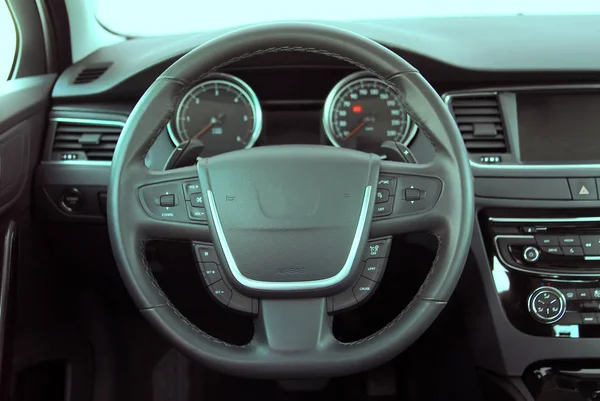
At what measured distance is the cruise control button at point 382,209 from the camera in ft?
3.44

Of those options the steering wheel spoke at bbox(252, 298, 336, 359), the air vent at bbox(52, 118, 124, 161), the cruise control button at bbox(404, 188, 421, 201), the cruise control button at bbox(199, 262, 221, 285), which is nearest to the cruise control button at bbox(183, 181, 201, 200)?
the cruise control button at bbox(199, 262, 221, 285)

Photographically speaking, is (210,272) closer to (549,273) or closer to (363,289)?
(363,289)

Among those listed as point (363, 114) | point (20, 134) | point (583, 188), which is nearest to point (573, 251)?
point (583, 188)

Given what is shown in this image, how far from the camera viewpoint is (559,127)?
4.58 ft

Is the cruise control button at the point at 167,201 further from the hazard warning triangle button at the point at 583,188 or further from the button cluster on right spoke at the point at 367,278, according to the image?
the hazard warning triangle button at the point at 583,188

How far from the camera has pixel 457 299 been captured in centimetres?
144

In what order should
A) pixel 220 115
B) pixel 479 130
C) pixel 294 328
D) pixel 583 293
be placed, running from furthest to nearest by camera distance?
pixel 220 115, pixel 479 130, pixel 583 293, pixel 294 328

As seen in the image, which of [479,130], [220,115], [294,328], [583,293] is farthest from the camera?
[220,115]

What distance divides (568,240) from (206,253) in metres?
0.73

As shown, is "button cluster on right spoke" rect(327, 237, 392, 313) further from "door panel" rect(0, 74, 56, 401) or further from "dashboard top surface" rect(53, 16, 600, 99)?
"door panel" rect(0, 74, 56, 401)

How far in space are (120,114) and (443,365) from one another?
103cm

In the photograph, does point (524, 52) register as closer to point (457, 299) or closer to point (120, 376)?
point (457, 299)

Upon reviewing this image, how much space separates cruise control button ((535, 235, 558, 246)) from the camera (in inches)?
50.6

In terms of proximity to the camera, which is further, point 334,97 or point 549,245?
point 334,97
